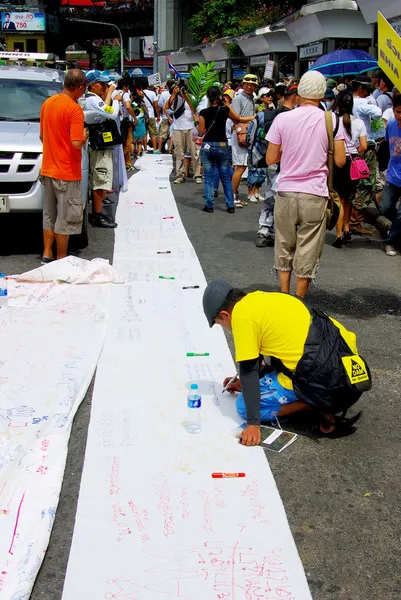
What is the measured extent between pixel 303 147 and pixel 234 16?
3642 centimetres

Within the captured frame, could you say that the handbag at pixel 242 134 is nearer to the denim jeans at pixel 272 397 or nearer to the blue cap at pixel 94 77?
the blue cap at pixel 94 77

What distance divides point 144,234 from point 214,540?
623cm

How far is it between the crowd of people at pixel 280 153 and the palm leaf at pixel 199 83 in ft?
3.72

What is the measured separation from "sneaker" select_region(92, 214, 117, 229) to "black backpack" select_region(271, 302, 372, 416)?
575 cm

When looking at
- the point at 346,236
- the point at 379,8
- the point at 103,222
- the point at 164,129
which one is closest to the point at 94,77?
the point at 103,222

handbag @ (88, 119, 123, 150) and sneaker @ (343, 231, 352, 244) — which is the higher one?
handbag @ (88, 119, 123, 150)

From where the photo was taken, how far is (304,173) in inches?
218

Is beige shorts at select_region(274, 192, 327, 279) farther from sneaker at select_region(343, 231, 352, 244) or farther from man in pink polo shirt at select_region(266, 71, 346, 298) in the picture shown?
sneaker at select_region(343, 231, 352, 244)

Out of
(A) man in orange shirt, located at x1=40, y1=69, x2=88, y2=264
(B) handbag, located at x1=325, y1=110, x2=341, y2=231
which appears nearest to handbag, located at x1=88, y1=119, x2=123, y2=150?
(A) man in orange shirt, located at x1=40, y1=69, x2=88, y2=264

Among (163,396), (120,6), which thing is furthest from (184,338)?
(120,6)

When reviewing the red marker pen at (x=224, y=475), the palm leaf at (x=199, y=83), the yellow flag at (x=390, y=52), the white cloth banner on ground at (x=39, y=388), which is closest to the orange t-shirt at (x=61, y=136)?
the white cloth banner on ground at (x=39, y=388)

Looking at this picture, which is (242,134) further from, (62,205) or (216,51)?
(216,51)

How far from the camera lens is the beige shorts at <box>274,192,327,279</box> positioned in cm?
557

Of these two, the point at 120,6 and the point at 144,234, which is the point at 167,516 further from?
the point at 120,6
